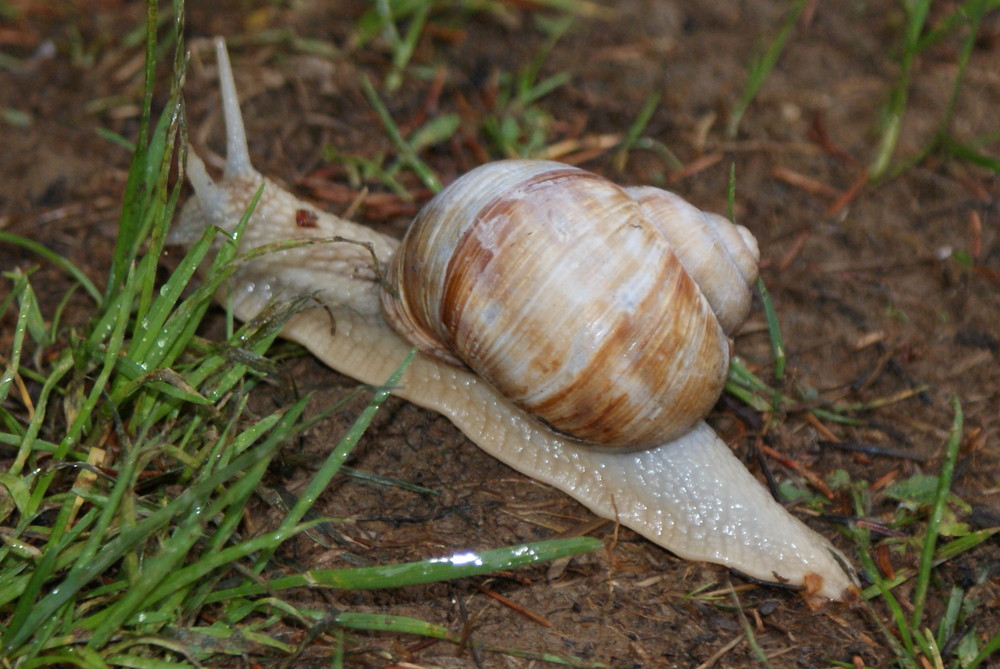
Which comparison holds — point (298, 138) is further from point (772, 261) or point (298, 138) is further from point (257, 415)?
point (772, 261)

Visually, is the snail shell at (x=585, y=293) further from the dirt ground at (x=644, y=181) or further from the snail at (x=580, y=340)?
the dirt ground at (x=644, y=181)

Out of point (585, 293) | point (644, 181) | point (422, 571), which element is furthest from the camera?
point (644, 181)

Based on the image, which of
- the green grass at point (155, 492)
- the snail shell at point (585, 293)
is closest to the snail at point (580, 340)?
the snail shell at point (585, 293)

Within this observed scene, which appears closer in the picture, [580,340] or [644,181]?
[580,340]

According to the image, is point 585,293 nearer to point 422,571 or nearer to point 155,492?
point 422,571

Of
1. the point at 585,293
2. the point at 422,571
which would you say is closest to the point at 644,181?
the point at 585,293

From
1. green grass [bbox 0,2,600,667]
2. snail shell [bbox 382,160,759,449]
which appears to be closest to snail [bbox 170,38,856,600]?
snail shell [bbox 382,160,759,449]

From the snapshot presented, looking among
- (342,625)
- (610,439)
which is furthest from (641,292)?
(342,625)
